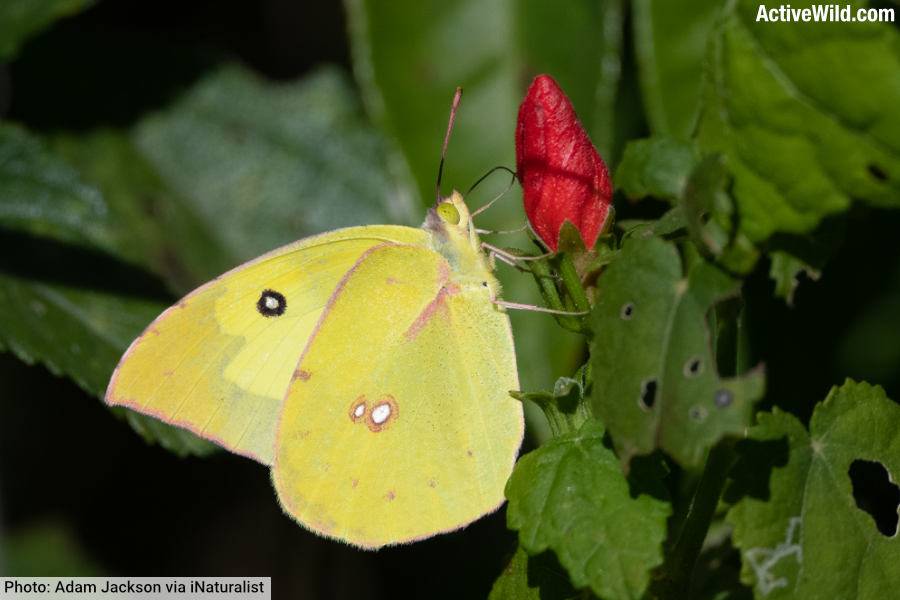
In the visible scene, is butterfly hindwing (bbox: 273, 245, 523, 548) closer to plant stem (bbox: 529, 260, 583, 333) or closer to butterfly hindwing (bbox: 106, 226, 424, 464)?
butterfly hindwing (bbox: 106, 226, 424, 464)

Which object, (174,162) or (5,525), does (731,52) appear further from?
(5,525)

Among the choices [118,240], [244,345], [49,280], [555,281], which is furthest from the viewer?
[118,240]

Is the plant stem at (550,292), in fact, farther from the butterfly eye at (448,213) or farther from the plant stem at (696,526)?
the butterfly eye at (448,213)

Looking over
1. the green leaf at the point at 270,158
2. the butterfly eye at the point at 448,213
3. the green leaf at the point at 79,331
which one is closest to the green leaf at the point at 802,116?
the butterfly eye at the point at 448,213

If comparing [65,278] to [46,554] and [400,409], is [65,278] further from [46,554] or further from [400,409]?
[46,554]

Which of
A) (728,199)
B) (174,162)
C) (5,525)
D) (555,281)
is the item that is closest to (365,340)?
(555,281)
